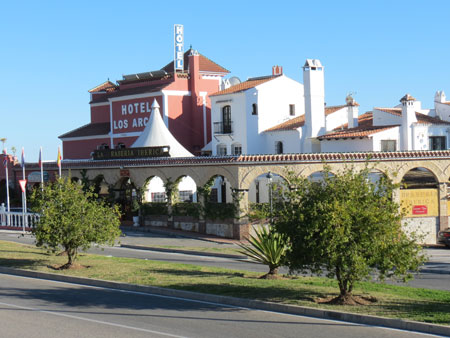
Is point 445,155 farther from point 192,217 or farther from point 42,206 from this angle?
point 42,206

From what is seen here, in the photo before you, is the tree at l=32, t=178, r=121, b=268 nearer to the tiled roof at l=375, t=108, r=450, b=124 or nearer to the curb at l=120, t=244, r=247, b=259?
the curb at l=120, t=244, r=247, b=259


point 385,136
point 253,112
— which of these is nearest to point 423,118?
point 385,136

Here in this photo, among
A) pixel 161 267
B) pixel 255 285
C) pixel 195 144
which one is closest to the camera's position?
pixel 255 285

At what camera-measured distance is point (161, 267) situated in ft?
70.9

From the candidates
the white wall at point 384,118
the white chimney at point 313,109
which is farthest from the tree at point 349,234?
the white chimney at point 313,109

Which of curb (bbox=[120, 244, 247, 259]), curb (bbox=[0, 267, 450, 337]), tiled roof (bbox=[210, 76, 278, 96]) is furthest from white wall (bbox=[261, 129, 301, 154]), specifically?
curb (bbox=[0, 267, 450, 337])

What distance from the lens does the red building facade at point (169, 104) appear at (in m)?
53.7

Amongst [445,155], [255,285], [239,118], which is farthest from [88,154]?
[255,285]

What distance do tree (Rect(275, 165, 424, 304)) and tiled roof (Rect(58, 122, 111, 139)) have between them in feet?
149

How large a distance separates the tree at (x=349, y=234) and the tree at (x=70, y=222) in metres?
8.24

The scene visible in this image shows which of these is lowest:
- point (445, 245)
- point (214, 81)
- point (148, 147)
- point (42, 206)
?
point (445, 245)

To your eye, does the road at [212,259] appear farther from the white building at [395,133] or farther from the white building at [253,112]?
the white building at [253,112]

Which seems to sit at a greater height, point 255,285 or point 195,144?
point 195,144

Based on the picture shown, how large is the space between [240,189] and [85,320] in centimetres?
2337
